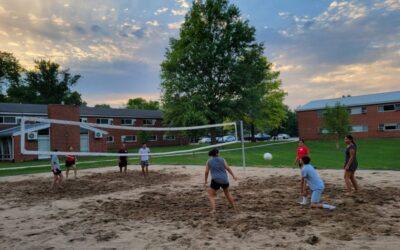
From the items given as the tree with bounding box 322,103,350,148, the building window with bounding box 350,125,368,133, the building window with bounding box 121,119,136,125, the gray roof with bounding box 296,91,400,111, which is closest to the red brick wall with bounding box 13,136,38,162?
the building window with bounding box 121,119,136,125

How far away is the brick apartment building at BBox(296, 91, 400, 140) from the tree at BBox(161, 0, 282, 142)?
40.8 ft

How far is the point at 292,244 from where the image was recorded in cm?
648

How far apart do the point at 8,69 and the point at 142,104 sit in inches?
1537

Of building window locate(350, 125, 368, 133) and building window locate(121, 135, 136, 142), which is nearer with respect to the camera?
building window locate(350, 125, 368, 133)

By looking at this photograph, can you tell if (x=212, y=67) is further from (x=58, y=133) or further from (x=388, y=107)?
(x=388, y=107)

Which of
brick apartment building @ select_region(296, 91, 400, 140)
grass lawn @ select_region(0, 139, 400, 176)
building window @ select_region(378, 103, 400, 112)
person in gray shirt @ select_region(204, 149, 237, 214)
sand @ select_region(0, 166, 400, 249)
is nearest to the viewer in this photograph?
sand @ select_region(0, 166, 400, 249)

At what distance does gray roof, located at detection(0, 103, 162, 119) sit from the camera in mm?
44700

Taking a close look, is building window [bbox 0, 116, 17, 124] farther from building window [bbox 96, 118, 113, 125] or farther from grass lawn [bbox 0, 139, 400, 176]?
building window [bbox 96, 118, 113, 125]

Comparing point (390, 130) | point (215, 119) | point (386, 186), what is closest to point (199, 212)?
point (386, 186)

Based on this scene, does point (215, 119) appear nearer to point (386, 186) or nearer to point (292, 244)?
point (386, 186)

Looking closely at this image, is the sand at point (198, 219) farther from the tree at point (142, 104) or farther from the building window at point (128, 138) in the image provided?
the tree at point (142, 104)

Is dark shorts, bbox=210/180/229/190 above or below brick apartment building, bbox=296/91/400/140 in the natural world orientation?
below

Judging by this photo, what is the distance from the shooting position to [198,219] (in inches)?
343

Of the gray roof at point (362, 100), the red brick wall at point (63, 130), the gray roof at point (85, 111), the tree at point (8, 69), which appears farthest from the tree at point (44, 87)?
the gray roof at point (362, 100)
